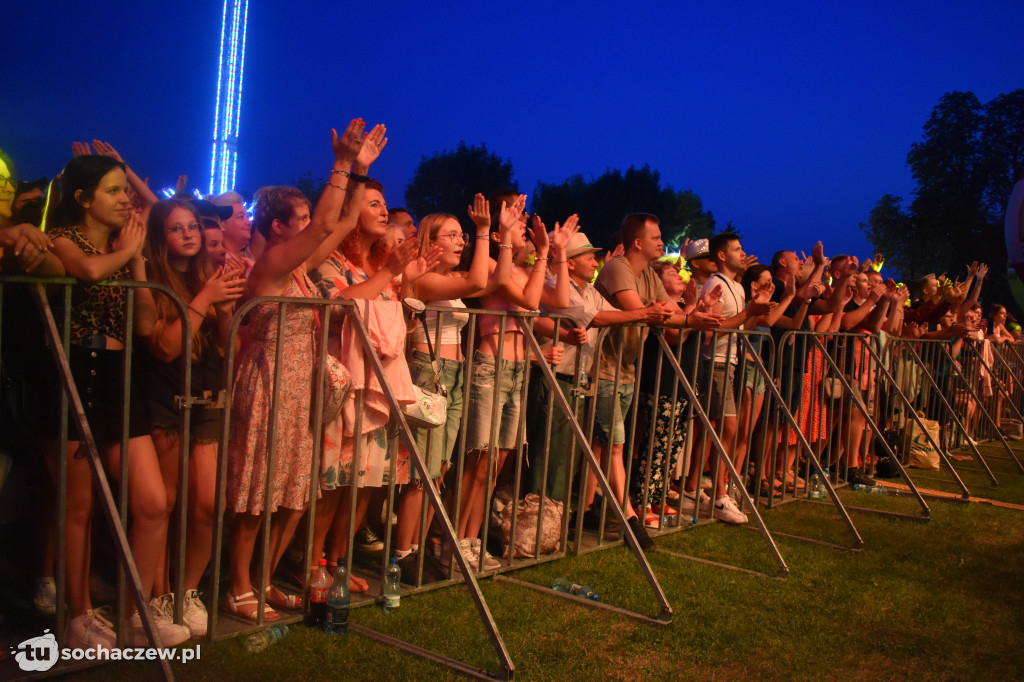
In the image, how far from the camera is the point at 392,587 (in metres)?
4.50

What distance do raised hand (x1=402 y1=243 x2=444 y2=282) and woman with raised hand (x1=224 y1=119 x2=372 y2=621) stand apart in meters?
0.72

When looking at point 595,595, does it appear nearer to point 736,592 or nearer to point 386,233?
point 736,592

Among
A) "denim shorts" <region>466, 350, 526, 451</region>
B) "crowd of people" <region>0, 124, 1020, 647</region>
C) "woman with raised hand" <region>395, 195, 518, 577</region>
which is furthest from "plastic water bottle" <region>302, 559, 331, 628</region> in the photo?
"denim shorts" <region>466, 350, 526, 451</region>

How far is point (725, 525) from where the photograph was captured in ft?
22.6

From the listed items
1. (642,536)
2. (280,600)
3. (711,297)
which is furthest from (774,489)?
(280,600)

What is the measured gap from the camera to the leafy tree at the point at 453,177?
173ft

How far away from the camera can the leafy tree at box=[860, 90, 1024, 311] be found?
3800 cm

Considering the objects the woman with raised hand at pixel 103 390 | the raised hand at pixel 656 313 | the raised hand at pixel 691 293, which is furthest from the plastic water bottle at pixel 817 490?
the woman with raised hand at pixel 103 390

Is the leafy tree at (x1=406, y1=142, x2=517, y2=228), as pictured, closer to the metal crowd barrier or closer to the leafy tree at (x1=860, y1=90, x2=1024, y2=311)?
the leafy tree at (x1=860, y1=90, x2=1024, y2=311)

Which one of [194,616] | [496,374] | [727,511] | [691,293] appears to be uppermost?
[691,293]

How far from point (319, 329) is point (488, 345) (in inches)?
52.1

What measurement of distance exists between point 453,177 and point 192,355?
165 ft

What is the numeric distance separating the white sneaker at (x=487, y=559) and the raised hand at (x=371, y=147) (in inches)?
93.2

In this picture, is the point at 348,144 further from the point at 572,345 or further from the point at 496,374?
the point at 572,345
